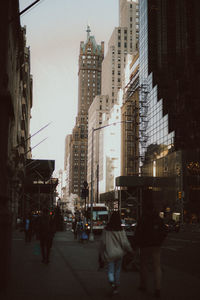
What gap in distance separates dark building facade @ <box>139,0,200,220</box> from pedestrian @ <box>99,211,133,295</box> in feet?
165

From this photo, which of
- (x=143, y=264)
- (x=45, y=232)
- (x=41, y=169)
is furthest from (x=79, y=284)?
(x=41, y=169)

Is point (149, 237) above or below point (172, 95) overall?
below

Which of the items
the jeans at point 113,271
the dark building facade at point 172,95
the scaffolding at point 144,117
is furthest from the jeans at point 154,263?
the scaffolding at point 144,117

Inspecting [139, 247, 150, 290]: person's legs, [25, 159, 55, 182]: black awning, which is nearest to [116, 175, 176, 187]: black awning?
[25, 159, 55, 182]: black awning

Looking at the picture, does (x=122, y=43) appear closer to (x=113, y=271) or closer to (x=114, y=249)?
(x=114, y=249)

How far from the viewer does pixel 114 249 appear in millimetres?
9000

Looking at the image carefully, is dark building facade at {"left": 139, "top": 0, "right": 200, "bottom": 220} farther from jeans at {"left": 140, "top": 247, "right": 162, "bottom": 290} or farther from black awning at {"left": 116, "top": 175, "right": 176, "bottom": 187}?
jeans at {"left": 140, "top": 247, "right": 162, "bottom": 290}

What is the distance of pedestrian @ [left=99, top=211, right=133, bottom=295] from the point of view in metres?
8.89

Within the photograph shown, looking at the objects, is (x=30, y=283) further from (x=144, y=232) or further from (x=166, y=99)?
(x=166, y=99)

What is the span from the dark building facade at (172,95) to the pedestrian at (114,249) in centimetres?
5039

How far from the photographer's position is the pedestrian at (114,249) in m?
8.89

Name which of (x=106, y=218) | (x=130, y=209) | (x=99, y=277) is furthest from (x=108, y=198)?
(x=99, y=277)

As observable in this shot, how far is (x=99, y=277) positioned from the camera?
37.8ft

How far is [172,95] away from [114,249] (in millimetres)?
63620
